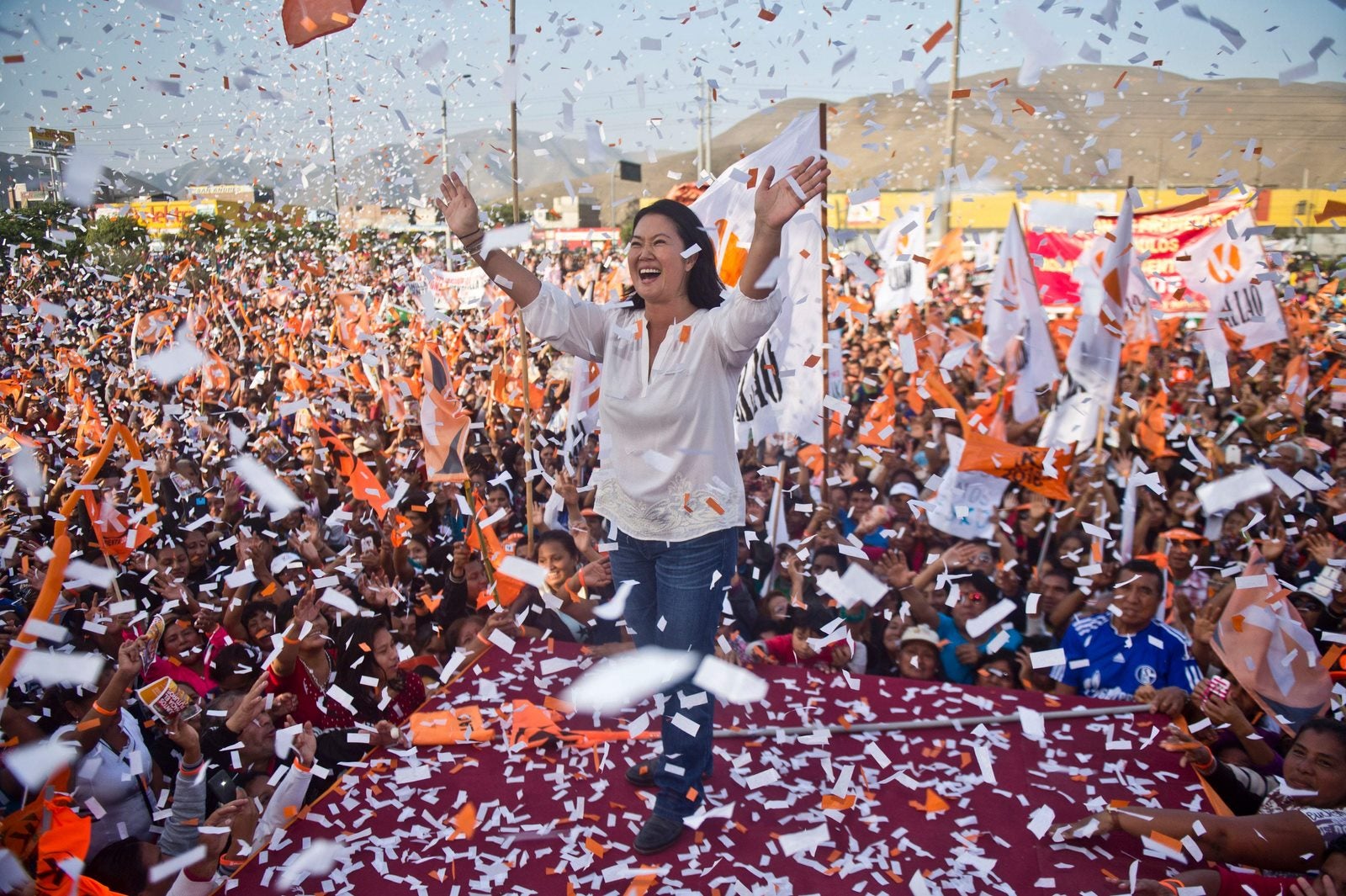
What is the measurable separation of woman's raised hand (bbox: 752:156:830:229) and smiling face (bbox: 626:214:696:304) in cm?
38

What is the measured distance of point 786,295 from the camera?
6.00 metres

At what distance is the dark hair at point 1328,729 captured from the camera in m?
3.12

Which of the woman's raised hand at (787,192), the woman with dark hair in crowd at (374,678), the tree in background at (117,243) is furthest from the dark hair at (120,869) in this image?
the tree in background at (117,243)

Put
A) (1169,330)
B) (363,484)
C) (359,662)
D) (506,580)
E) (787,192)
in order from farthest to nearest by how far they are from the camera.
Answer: (1169,330) < (363,484) < (506,580) < (359,662) < (787,192)

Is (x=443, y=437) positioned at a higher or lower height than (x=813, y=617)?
higher

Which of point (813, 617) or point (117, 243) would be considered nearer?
point (813, 617)

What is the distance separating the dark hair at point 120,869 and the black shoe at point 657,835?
1622 millimetres

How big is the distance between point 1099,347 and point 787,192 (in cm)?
526

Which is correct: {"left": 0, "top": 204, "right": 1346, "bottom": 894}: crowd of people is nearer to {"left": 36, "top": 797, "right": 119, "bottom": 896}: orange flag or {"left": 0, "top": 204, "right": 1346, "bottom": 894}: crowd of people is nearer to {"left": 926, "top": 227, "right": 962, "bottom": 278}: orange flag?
{"left": 36, "top": 797, "right": 119, "bottom": 896}: orange flag

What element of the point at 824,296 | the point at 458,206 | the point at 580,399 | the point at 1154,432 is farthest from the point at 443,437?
the point at 1154,432

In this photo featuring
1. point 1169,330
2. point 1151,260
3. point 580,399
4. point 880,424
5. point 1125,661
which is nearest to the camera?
point 1125,661

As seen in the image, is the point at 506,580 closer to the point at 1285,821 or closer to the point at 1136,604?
the point at 1136,604

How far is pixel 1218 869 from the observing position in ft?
9.27

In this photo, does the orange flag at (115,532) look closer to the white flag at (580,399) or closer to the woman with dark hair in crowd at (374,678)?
the woman with dark hair in crowd at (374,678)
